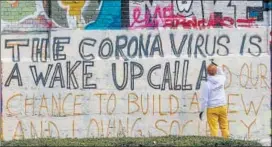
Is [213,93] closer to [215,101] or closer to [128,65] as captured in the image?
[215,101]

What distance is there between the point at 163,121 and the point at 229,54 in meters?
1.67

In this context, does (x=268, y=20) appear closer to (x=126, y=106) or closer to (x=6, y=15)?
(x=126, y=106)

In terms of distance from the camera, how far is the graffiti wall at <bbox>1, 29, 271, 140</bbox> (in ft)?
34.0

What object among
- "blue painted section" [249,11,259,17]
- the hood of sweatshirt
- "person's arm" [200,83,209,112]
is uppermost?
"blue painted section" [249,11,259,17]

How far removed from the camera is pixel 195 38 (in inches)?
419

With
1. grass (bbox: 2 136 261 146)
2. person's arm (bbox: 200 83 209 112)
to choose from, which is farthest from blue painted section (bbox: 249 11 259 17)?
grass (bbox: 2 136 261 146)

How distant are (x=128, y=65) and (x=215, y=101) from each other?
1.68 meters

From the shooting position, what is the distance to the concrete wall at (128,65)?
34.0ft

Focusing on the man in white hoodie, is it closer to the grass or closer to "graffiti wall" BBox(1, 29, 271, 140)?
"graffiti wall" BBox(1, 29, 271, 140)

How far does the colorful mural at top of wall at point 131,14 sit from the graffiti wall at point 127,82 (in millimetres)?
166

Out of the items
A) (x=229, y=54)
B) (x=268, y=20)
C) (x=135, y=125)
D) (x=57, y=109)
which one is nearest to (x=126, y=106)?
(x=135, y=125)

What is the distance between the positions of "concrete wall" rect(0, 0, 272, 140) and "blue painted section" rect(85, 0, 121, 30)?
17mm

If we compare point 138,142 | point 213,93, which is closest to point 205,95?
point 213,93

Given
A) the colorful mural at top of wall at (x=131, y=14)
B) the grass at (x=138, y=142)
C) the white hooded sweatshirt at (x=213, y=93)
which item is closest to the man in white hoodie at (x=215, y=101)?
the white hooded sweatshirt at (x=213, y=93)
